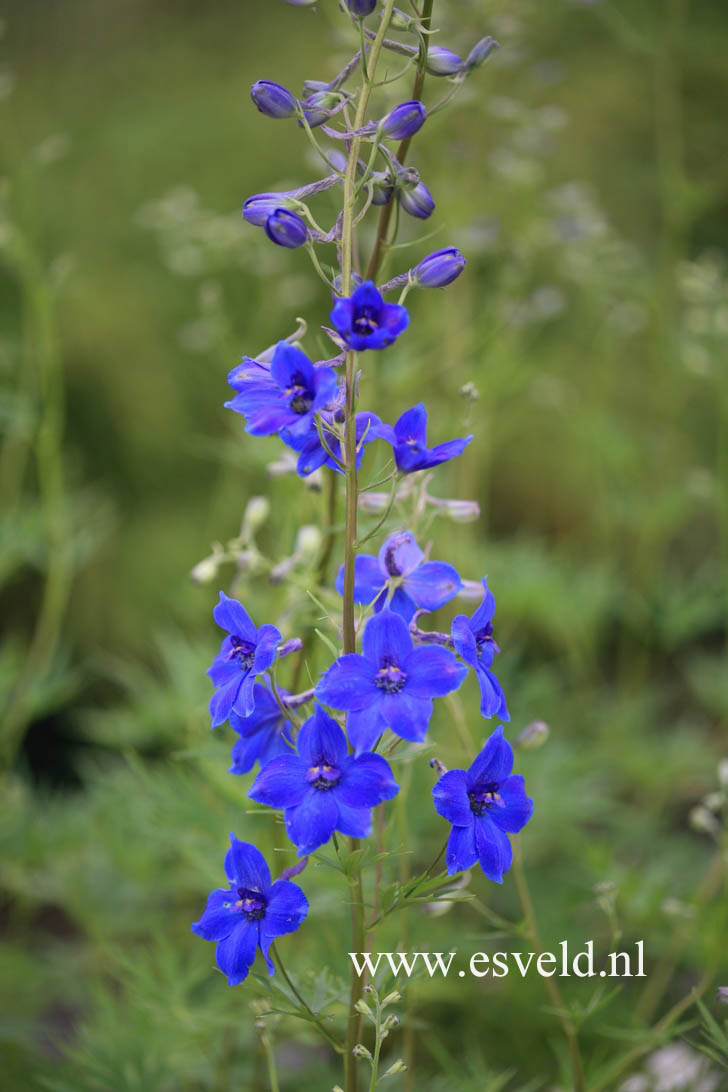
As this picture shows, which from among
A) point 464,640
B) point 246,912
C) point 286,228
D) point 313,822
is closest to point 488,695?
point 464,640

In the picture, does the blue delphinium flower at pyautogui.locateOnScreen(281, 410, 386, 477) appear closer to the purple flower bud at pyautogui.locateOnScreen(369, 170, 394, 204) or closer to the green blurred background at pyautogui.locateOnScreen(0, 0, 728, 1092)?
the purple flower bud at pyautogui.locateOnScreen(369, 170, 394, 204)

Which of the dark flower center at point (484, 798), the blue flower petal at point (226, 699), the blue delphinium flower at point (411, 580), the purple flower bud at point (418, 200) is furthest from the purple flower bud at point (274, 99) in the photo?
the dark flower center at point (484, 798)

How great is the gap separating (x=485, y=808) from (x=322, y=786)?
0.15 m

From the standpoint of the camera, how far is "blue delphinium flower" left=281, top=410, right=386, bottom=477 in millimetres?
735

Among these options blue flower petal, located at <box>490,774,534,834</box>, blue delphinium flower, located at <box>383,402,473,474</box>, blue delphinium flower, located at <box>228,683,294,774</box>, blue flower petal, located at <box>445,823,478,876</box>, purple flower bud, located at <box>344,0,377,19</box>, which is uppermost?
→ purple flower bud, located at <box>344,0,377,19</box>

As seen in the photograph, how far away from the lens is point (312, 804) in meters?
0.69

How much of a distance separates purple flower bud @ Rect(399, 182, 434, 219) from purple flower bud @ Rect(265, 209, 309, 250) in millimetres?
94

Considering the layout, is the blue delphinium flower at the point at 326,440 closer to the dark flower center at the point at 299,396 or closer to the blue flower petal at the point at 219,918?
the dark flower center at the point at 299,396

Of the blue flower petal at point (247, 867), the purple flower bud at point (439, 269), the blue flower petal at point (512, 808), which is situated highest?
the purple flower bud at point (439, 269)

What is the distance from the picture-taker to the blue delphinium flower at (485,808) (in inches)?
28.0

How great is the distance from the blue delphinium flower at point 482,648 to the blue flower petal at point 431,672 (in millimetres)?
18

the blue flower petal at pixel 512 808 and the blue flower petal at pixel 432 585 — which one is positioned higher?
the blue flower petal at pixel 432 585

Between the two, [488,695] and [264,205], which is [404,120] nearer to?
[264,205]

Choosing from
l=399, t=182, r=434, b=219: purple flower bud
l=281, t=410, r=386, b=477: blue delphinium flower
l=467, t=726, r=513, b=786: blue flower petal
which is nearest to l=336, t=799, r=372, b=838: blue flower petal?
l=467, t=726, r=513, b=786: blue flower petal
